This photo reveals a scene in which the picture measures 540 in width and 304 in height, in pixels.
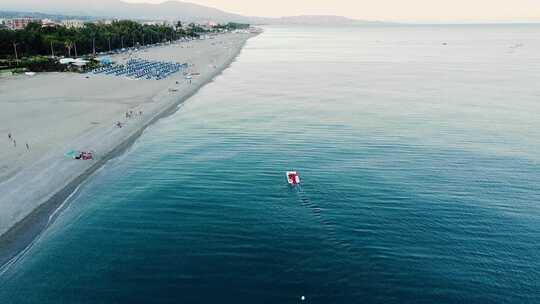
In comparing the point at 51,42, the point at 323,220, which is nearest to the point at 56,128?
the point at 323,220

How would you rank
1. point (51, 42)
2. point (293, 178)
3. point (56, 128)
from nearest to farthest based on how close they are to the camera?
point (293, 178) → point (56, 128) → point (51, 42)

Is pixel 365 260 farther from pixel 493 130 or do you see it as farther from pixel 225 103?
pixel 225 103

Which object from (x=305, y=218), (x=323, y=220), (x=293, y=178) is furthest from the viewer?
(x=293, y=178)

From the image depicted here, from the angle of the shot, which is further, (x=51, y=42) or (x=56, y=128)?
(x=51, y=42)

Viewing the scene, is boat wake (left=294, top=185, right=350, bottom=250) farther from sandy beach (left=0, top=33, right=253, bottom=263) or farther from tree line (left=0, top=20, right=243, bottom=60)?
tree line (left=0, top=20, right=243, bottom=60)

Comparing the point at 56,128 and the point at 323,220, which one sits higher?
the point at 56,128

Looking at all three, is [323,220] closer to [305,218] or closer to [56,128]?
[305,218]

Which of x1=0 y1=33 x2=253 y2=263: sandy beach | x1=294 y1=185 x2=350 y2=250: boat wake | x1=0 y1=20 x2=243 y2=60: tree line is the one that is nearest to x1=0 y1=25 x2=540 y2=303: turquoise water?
x1=294 y1=185 x2=350 y2=250: boat wake

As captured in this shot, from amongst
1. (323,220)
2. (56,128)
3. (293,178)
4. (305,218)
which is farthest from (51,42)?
(323,220)

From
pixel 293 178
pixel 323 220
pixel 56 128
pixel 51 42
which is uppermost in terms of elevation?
pixel 51 42
